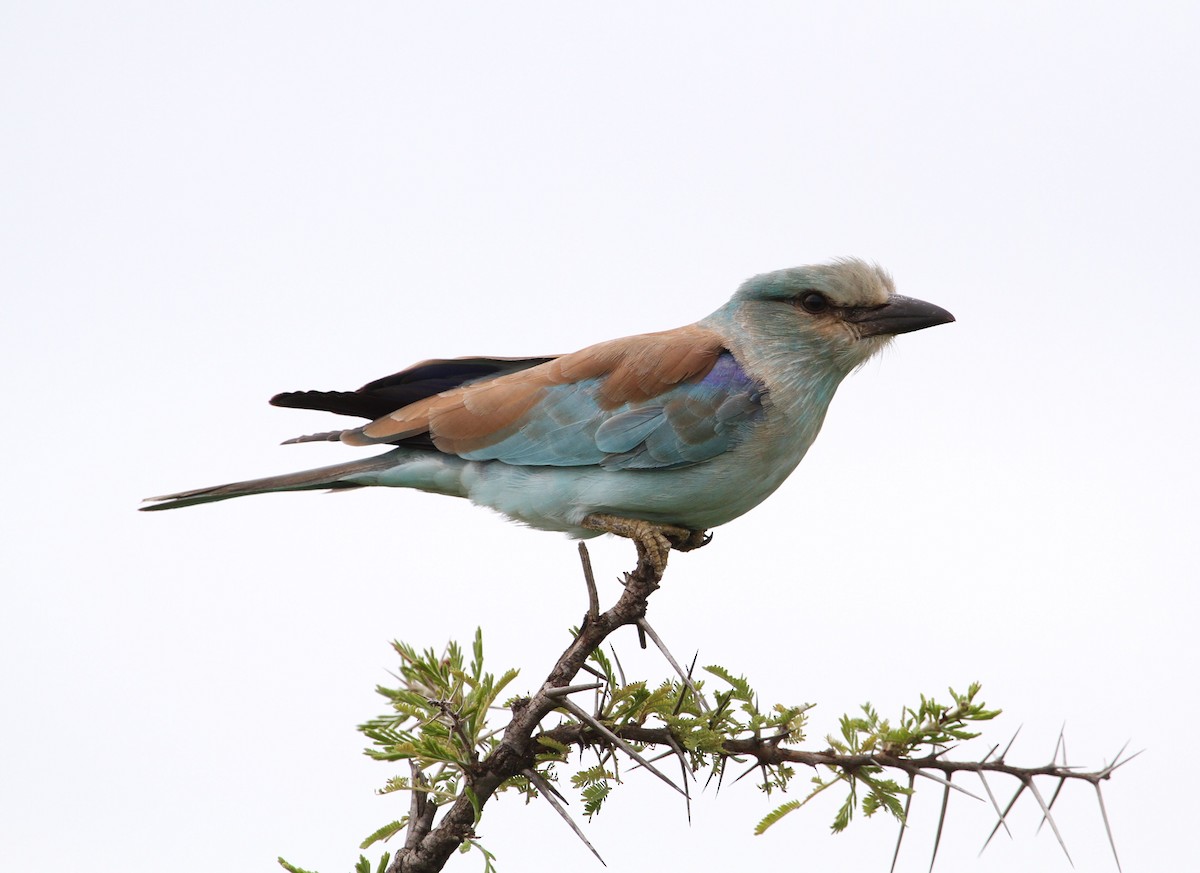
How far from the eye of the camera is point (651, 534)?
5238mm

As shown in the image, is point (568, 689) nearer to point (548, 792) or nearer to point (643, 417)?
point (548, 792)

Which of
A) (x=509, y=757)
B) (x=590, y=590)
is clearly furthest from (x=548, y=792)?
(x=590, y=590)

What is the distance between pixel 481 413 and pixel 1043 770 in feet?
10.1

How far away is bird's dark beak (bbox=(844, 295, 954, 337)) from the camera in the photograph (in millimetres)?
5867

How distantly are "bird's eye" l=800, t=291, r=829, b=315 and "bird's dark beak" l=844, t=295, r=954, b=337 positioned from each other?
0.12 meters

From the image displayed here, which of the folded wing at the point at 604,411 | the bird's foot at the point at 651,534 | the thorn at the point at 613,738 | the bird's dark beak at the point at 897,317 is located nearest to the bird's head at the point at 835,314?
the bird's dark beak at the point at 897,317

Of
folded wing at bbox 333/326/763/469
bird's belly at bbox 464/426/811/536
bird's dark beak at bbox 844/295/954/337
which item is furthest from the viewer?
bird's dark beak at bbox 844/295/954/337

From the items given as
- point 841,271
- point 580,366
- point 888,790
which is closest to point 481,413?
point 580,366

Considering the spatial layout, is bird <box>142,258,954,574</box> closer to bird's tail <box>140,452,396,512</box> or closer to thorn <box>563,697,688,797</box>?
bird's tail <box>140,452,396,512</box>

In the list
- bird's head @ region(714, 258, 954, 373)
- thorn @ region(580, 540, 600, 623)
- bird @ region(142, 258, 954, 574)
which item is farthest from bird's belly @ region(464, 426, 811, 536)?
thorn @ region(580, 540, 600, 623)

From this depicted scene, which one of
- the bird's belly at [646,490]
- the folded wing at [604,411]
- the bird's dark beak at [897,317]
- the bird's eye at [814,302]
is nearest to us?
the bird's belly at [646,490]

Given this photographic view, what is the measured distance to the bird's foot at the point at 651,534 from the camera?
201 inches

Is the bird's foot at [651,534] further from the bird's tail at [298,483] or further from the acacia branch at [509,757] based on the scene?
the bird's tail at [298,483]

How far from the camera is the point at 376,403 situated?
615cm
